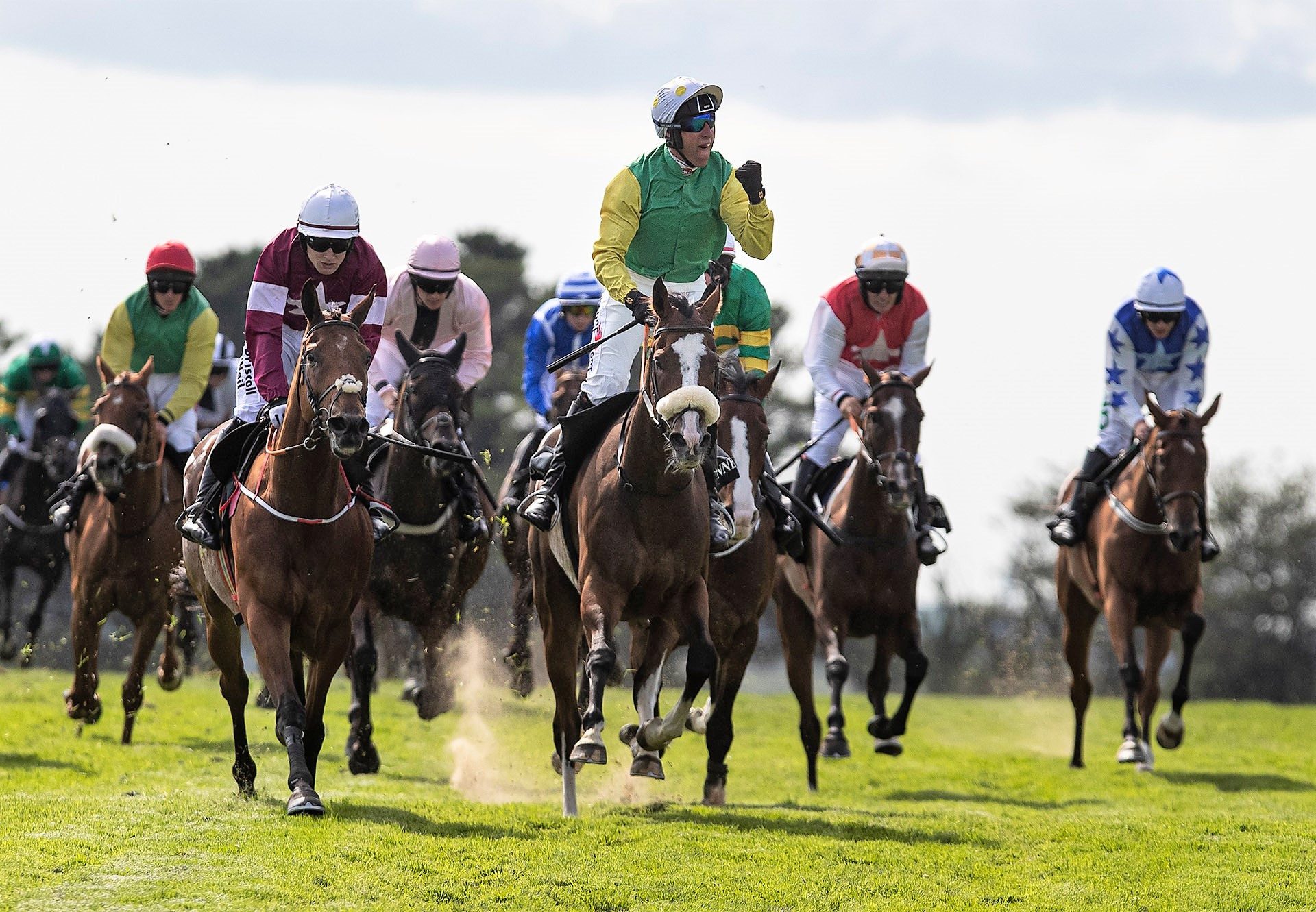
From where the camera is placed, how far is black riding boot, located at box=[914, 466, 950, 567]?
1270 cm

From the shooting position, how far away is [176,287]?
45.0 ft

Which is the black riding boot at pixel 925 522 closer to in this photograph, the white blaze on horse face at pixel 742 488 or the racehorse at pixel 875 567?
the racehorse at pixel 875 567

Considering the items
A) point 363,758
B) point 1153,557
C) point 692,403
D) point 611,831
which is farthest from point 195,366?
point 1153,557

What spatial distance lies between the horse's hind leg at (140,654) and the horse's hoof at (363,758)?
2062 mm

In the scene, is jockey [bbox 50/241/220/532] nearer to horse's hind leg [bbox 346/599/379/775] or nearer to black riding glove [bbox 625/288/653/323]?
horse's hind leg [bbox 346/599/379/775]

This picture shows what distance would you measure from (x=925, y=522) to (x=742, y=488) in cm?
288

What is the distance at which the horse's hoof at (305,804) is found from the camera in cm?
901

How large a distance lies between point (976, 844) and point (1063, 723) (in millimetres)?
11221

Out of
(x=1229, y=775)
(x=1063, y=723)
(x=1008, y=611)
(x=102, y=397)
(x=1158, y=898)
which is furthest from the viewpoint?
(x=1008, y=611)

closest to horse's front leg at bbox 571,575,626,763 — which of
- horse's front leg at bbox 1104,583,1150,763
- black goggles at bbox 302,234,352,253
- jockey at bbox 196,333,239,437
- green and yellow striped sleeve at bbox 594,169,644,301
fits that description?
green and yellow striped sleeve at bbox 594,169,644,301

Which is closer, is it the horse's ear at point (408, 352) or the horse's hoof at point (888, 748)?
the horse's ear at point (408, 352)

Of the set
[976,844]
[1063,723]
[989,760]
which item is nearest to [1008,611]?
[1063,723]

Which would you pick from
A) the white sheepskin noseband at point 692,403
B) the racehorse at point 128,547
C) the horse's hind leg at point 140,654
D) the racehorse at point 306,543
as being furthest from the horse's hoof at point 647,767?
the horse's hind leg at point 140,654

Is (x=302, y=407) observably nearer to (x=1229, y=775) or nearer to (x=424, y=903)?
(x=424, y=903)
